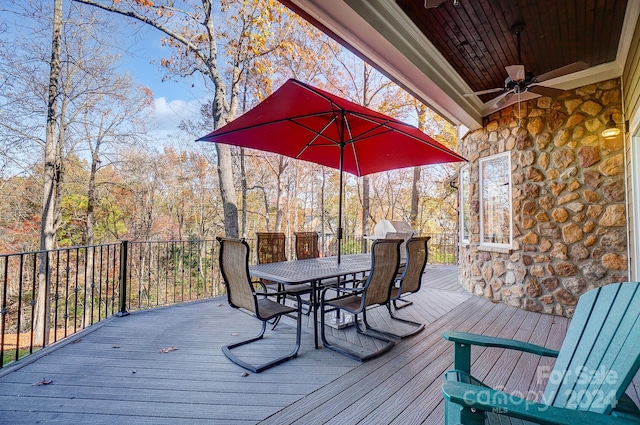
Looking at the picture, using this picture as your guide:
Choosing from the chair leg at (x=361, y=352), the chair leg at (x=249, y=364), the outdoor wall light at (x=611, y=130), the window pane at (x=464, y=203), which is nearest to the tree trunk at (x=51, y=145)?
the chair leg at (x=249, y=364)

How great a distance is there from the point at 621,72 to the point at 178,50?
8.35m

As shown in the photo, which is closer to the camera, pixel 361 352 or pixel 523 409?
pixel 523 409

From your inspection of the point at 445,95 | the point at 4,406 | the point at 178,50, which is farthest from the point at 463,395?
the point at 178,50

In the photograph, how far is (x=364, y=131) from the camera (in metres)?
3.66

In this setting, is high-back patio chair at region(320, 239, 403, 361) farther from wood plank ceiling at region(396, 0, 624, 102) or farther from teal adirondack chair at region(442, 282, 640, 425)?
wood plank ceiling at region(396, 0, 624, 102)

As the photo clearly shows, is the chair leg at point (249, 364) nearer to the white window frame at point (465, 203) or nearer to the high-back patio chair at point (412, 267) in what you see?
the high-back patio chair at point (412, 267)

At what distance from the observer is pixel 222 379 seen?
2221 mm

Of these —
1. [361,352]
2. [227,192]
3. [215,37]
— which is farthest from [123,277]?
[215,37]

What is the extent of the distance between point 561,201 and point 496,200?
890mm

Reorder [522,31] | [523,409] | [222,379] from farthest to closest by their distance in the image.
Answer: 1. [522,31]
2. [222,379]
3. [523,409]

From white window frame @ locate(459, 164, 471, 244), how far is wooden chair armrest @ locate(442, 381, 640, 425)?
4.75m

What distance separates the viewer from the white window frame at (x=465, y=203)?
534 centimetres

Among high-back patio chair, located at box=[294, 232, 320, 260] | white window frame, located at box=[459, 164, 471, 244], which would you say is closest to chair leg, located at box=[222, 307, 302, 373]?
high-back patio chair, located at box=[294, 232, 320, 260]

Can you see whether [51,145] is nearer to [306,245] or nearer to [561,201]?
[306,245]
